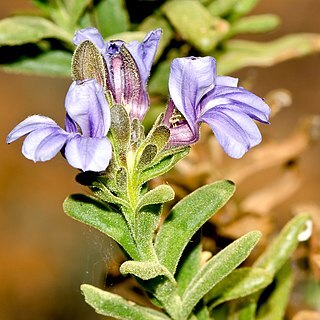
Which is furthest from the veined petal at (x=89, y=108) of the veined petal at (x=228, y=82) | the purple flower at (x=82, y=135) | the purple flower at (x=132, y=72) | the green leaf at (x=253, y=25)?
the green leaf at (x=253, y=25)

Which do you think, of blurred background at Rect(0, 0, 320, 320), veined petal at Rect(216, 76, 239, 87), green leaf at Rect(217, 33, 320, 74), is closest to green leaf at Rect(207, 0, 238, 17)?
green leaf at Rect(217, 33, 320, 74)

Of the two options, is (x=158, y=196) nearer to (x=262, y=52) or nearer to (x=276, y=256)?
(x=276, y=256)

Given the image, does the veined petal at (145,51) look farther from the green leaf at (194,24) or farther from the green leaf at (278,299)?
the green leaf at (278,299)

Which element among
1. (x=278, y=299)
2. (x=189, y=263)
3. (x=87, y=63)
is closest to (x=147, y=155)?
(x=87, y=63)

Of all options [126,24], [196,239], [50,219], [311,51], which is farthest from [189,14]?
[50,219]

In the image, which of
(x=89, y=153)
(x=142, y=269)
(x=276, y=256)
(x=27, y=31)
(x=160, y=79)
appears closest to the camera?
(x=89, y=153)

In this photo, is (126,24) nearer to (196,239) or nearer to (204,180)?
(204,180)

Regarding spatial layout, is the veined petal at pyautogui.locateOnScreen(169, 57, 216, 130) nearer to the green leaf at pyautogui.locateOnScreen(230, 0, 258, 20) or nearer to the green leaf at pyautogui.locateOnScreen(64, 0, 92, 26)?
the green leaf at pyautogui.locateOnScreen(64, 0, 92, 26)

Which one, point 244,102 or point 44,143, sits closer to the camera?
point 44,143
